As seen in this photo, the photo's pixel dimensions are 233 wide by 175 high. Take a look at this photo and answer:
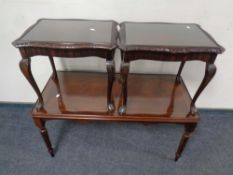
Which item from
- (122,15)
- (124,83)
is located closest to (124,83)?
(124,83)

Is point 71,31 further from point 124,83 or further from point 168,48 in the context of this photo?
point 168,48

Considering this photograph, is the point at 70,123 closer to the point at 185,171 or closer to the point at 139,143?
the point at 139,143

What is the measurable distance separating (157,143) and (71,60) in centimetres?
85

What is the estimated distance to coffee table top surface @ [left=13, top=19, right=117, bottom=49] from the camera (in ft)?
2.92

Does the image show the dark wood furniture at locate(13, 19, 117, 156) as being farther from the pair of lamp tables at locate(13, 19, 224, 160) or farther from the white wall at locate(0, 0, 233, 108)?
the white wall at locate(0, 0, 233, 108)

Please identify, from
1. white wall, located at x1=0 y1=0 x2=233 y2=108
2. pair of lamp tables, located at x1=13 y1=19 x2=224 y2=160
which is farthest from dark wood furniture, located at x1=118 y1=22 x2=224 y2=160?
white wall, located at x1=0 y1=0 x2=233 y2=108

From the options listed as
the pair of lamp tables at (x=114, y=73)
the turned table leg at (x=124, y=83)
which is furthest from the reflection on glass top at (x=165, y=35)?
the turned table leg at (x=124, y=83)

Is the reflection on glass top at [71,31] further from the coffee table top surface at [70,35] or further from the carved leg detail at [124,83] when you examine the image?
the carved leg detail at [124,83]

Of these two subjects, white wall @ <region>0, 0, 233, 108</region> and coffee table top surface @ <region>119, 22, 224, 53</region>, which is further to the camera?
white wall @ <region>0, 0, 233, 108</region>

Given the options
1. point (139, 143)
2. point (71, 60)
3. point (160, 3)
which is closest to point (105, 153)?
point (139, 143)

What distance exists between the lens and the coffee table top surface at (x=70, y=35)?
2.92ft

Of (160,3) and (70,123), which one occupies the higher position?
(160,3)

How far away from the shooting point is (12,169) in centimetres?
130

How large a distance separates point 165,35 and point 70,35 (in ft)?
1.50
